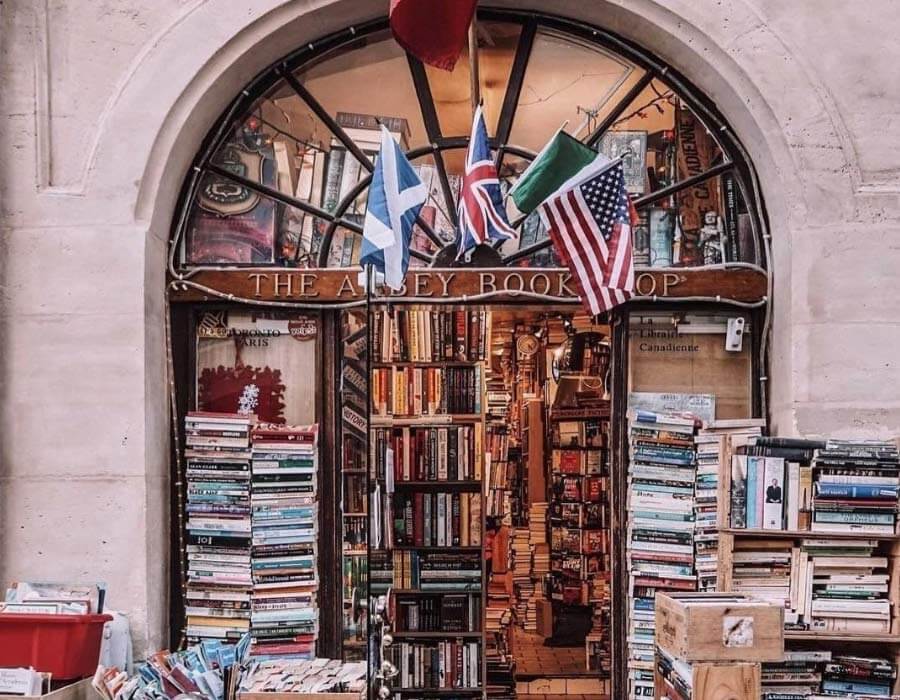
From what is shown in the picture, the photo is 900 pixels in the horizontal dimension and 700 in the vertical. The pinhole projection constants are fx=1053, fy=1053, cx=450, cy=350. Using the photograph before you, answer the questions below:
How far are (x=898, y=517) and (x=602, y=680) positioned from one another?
5096 millimetres

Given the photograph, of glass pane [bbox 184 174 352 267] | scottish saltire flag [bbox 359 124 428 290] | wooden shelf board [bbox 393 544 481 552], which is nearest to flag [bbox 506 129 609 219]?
scottish saltire flag [bbox 359 124 428 290]

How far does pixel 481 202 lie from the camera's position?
592 centimetres

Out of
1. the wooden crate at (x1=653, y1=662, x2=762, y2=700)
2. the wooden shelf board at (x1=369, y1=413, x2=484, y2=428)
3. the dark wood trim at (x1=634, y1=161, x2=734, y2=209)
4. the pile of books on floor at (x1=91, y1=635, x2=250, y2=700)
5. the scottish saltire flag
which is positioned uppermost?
the dark wood trim at (x1=634, y1=161, x2=734, y2=209)

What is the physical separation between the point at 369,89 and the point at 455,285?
58.0 inches

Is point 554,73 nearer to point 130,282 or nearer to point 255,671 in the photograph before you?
point 130,282

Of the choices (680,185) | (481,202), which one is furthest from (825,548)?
(481,202)

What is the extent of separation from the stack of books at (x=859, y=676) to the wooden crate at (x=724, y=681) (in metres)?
1.05

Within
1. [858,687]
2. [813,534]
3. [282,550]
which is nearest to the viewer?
[813,534]

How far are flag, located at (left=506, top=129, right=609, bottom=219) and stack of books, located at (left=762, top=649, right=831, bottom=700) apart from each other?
291 cm

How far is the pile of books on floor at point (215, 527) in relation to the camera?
6895 millimetres

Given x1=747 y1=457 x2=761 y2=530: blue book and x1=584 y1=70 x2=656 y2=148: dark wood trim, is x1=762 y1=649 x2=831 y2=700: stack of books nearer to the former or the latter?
x1=747 y1=457 x2=761 y2=530: blue book

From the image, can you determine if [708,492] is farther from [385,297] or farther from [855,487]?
[385,297]

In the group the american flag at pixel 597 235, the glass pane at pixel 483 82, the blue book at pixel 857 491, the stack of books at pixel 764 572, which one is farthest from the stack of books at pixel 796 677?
the glass pane at pixel 483 82

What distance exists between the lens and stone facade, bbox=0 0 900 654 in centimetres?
646
